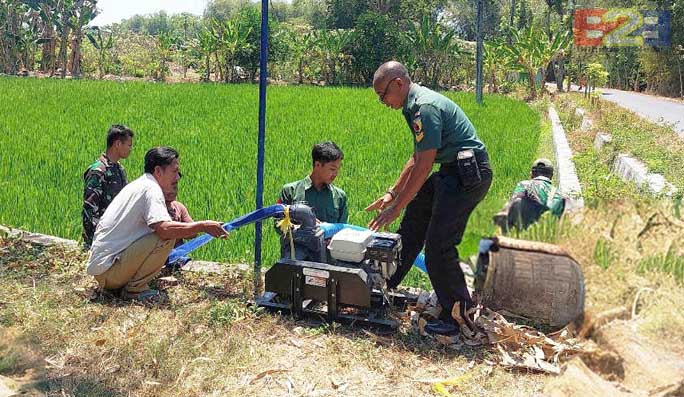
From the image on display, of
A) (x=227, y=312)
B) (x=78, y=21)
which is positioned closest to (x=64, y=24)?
(x=78, y=21)

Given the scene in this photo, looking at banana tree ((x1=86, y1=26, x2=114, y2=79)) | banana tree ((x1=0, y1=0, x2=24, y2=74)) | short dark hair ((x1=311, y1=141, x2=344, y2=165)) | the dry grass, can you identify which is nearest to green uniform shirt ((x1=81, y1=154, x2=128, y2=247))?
the dry grass

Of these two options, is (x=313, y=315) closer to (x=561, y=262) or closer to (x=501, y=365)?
(x=501, y=365)

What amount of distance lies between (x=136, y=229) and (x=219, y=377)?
1042 millimetres

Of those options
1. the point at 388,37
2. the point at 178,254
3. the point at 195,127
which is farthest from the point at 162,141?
the point at 388,37

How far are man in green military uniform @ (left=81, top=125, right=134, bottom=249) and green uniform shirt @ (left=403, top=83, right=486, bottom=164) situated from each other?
2.07 m

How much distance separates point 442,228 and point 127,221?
5.59 feet

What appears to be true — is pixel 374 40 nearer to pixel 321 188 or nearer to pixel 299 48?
pixel 299 48

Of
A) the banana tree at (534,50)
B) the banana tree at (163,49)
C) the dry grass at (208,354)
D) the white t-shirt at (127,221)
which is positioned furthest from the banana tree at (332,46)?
the dry grass at (208,354)

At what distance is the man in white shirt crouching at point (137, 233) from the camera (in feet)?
10.4

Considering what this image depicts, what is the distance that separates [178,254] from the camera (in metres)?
3.65

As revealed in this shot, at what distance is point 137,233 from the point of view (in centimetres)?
327

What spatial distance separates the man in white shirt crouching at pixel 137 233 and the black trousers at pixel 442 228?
45.1 inches

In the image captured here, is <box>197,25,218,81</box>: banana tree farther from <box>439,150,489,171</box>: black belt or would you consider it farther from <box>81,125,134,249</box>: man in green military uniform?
<box>439,150,489,171</box>: black belt

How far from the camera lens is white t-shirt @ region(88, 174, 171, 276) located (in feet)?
10.5
